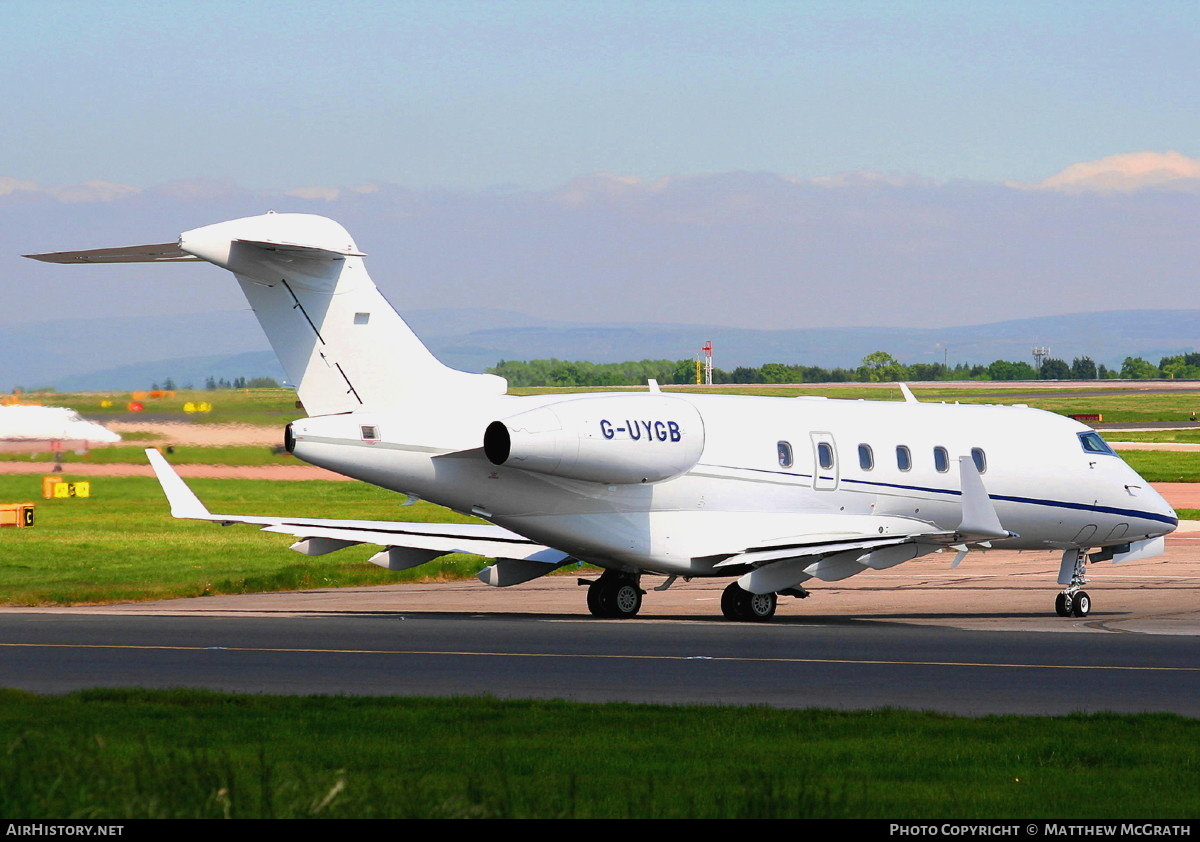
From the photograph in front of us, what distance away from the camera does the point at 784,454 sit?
27.4m

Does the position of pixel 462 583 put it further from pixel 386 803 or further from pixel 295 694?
pixel 386 803

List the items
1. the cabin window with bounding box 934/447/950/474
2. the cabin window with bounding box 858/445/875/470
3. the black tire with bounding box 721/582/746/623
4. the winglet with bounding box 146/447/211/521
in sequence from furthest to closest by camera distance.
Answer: the cabin window with bounding box 934/447/950/474 < the cabin window with bounding box 858/445/875/470 < the winglet with bounding box 146/447/211/521 < the black tire with bounding box 721/582/746/623

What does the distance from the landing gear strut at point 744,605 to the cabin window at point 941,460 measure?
4262 millimetres

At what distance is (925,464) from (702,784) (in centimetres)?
1820

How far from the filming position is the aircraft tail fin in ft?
79.9

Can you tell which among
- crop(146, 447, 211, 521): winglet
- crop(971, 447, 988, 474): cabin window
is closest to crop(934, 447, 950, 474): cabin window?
crop(971, 447, 988, 474): cabin window

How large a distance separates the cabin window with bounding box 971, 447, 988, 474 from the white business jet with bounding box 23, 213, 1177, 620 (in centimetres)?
6

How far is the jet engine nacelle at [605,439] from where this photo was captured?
24.4m


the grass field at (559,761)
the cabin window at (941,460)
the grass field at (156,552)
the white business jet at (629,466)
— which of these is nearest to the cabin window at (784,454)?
the white business jet at (629,466)

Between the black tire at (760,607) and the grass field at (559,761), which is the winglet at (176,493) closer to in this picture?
the black tire at (760,607)

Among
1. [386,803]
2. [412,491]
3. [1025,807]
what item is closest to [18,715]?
[386,803]

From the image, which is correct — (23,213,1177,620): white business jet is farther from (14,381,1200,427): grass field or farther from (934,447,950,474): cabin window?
(14,381,1200,427): grass field
